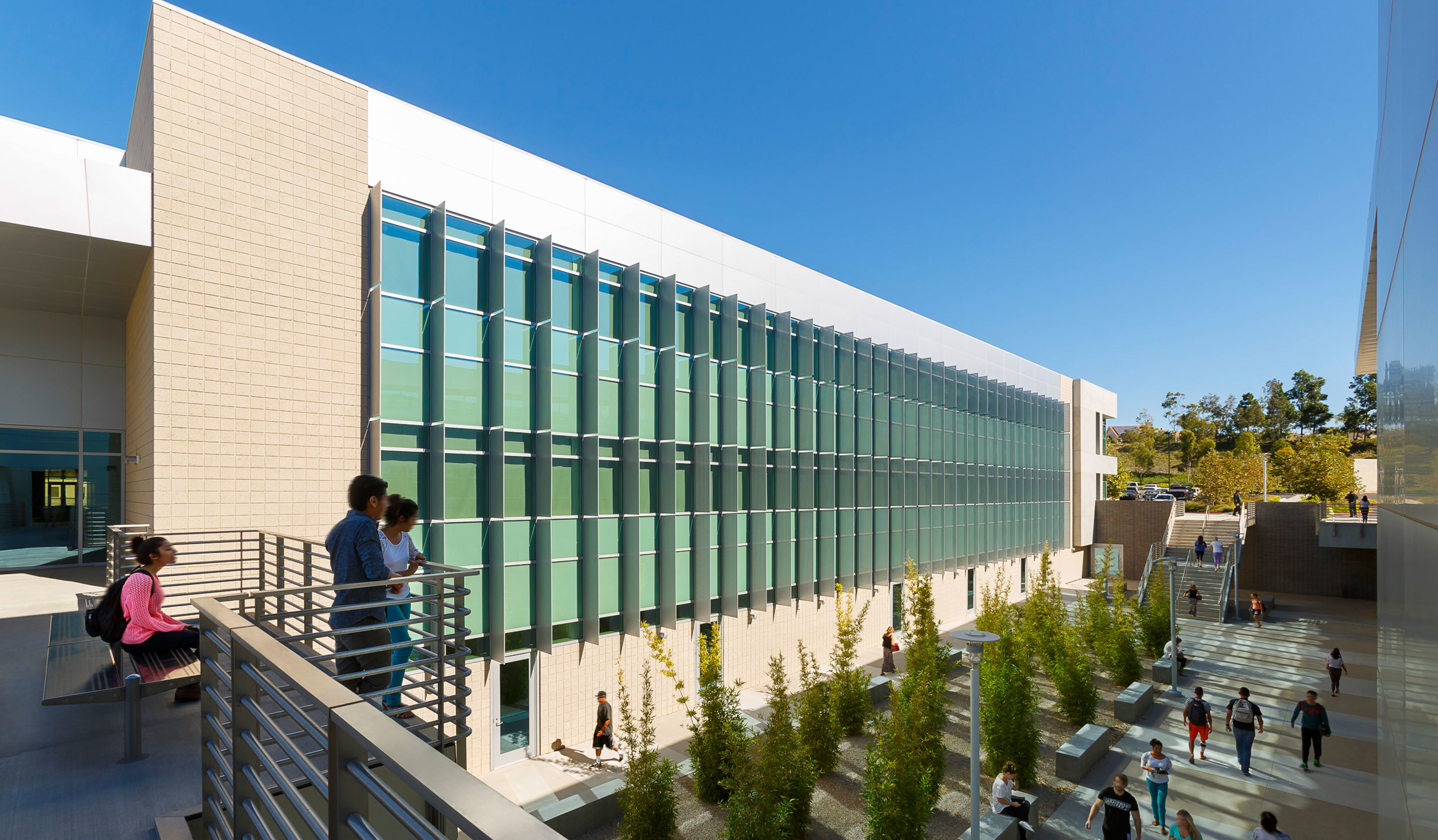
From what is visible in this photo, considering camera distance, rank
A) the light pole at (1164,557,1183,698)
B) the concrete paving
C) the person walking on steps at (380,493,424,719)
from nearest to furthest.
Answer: the person walking on steps at (380,493,424,719), the concrete paving, the light pole at (1164,557,1183,698)

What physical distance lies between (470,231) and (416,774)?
1465 cm

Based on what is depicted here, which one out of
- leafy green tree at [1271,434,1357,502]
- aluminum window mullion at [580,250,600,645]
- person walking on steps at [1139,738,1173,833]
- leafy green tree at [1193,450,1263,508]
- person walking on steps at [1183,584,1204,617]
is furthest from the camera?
leafy green tree at [1193,450,1263,508]

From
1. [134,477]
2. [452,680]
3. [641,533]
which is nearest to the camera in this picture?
[452,680]

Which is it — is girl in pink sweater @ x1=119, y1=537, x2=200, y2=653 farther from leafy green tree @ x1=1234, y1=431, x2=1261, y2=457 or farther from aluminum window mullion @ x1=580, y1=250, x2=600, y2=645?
leafy green tree @ x1=1234, y1=431, x2=1261, y2=457

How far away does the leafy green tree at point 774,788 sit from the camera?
978 cm

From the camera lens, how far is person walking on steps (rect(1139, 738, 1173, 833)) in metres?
11.9

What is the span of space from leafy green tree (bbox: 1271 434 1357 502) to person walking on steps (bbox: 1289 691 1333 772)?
43467 mm

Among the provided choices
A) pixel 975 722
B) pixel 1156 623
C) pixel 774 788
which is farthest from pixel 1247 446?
pixel 774 788

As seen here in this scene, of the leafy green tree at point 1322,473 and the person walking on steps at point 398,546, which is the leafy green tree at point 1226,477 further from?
the person walking on steps at point 398,546

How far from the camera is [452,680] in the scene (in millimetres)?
4785

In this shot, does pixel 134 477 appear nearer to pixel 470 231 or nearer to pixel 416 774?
pixel 470 231

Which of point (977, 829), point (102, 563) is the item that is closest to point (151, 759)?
point (977, 829)

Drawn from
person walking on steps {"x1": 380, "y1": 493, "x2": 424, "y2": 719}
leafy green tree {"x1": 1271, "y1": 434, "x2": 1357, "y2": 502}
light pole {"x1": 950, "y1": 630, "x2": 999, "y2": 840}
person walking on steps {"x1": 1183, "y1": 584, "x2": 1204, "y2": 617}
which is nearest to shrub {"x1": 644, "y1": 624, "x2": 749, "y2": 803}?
light pole {"x1": 950, "y1": 630, "x2": 999, "y2": 840}

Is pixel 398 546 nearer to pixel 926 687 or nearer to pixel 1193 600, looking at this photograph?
pixel 926 687
